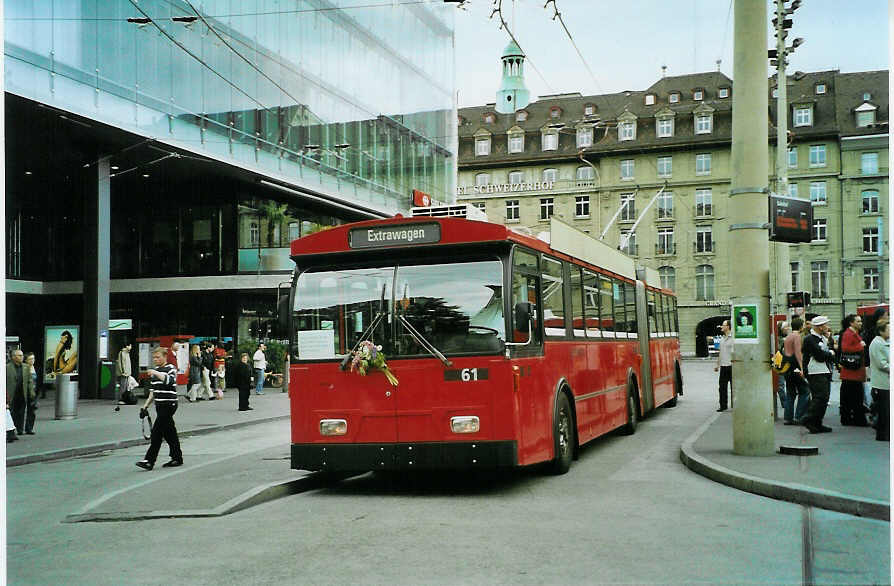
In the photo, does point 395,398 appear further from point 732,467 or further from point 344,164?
point 344,164

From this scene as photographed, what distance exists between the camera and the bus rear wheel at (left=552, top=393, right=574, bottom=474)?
11073mm

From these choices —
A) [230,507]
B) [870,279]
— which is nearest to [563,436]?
[230,507]

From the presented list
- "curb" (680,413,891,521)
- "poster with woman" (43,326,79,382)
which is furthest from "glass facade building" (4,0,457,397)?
"curb" (680,413,891,521)

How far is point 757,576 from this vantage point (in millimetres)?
6211

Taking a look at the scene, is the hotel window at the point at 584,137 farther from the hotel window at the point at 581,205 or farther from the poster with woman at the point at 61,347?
the poster with woman at the point at 61,347

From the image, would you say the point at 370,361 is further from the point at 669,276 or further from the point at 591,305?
the point at 669,276

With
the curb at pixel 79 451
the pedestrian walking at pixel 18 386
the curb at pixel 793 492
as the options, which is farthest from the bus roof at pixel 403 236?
the pedestrian walking at pixel 18 386

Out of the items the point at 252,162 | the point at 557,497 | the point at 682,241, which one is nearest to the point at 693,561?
the point at 557,497

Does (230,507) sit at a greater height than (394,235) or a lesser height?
lesser

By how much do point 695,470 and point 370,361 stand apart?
4285 mm

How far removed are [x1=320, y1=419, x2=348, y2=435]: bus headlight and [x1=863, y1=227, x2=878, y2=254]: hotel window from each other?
9.55m

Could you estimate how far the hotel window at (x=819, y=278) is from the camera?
71.7 feet

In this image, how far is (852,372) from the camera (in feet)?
48.5

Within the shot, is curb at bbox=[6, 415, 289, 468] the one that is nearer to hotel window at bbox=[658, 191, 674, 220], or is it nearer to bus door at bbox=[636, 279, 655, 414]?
bus door at bbox=[636, 279, 655, 414]
